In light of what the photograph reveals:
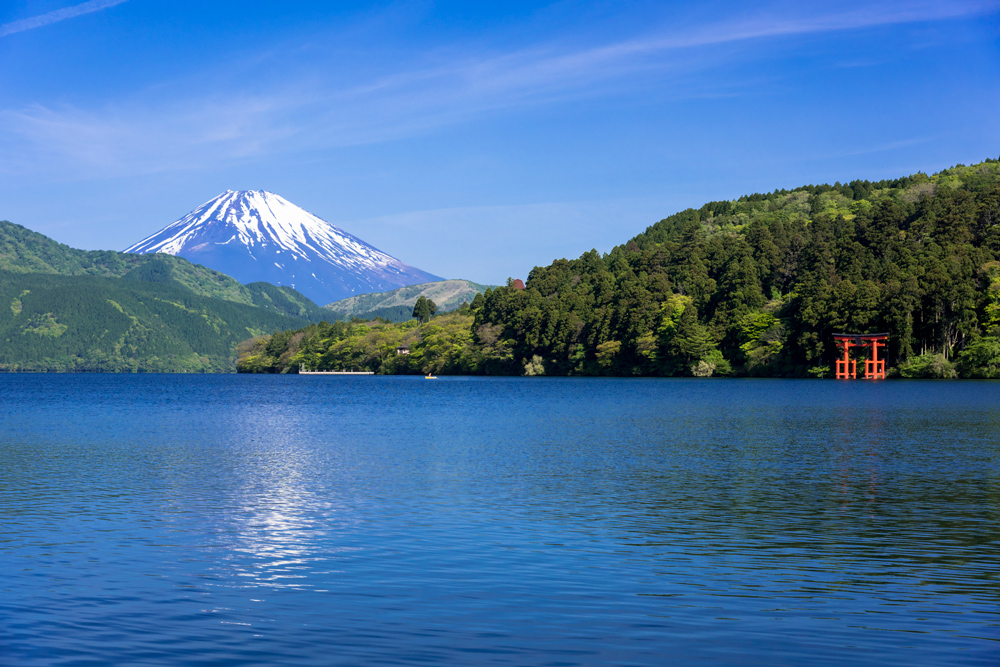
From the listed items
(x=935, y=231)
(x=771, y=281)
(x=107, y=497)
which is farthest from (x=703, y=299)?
(x=107, y=497)

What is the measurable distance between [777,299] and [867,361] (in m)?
24.2

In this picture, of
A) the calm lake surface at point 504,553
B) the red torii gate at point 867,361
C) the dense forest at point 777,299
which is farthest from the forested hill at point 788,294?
the calm lake surface at point 504,553

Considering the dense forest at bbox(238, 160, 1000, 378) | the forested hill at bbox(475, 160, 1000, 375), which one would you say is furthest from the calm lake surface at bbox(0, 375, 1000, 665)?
the forested hill at bbox(475, 160, 1000, 375)

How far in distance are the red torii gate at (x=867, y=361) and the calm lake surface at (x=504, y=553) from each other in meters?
82.9

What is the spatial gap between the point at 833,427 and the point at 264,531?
35268 mm

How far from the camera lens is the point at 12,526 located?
19.4 metres

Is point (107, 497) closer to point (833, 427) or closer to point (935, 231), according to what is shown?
point (833, 427)

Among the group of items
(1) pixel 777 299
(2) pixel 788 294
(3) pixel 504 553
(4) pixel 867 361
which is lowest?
(3) pixel 504 553

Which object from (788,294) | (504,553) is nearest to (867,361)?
(788,294)

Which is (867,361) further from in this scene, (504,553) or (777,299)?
(504,553)

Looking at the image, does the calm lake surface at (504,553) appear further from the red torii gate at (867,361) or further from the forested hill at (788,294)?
the forested hill at (788,294)

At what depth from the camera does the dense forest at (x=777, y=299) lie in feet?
374

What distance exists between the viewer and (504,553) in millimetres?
16609

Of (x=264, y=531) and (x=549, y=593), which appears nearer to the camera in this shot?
(x=549, y=593)
